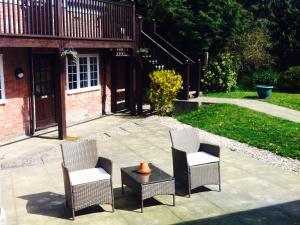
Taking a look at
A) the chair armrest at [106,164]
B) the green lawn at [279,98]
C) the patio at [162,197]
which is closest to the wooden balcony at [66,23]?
the patio at [162,197]

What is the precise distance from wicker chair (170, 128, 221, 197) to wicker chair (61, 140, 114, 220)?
54.3 inches

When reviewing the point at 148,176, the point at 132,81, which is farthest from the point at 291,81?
the point at 148,176

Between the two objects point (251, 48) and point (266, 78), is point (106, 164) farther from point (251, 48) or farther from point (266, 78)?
point (266, 78)

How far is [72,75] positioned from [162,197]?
8.08 meters

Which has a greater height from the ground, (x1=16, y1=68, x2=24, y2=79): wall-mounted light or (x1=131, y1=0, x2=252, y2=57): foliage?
(x1=131, y1=0, x2=252, y2=57): foliage

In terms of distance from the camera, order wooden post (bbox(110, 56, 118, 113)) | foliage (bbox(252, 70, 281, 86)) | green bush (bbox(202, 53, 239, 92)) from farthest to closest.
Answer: foliage (bbox(252, 70, 281, 86)), green bush (bbox(202, 53, 239, 92)), wooden post (bbox(110, 56, 118, 113))

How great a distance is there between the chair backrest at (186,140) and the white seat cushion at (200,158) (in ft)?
0.50

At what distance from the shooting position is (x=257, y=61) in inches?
853

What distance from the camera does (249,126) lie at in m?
12.8

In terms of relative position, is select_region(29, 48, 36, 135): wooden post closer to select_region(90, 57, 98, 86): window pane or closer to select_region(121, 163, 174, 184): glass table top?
select_region(90, 57, 98, 86): window pane

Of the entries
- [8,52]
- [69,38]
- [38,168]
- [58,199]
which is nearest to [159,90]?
[69,38]

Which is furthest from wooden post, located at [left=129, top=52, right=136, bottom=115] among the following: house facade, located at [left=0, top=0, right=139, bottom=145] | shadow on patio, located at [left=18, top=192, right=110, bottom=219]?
shadow on patio, located at [left=18, top=192, right=110, bottom=219]

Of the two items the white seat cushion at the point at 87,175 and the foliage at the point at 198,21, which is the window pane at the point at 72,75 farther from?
the white seat cushion at the point at 87,175

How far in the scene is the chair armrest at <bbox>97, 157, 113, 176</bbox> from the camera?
672cm
